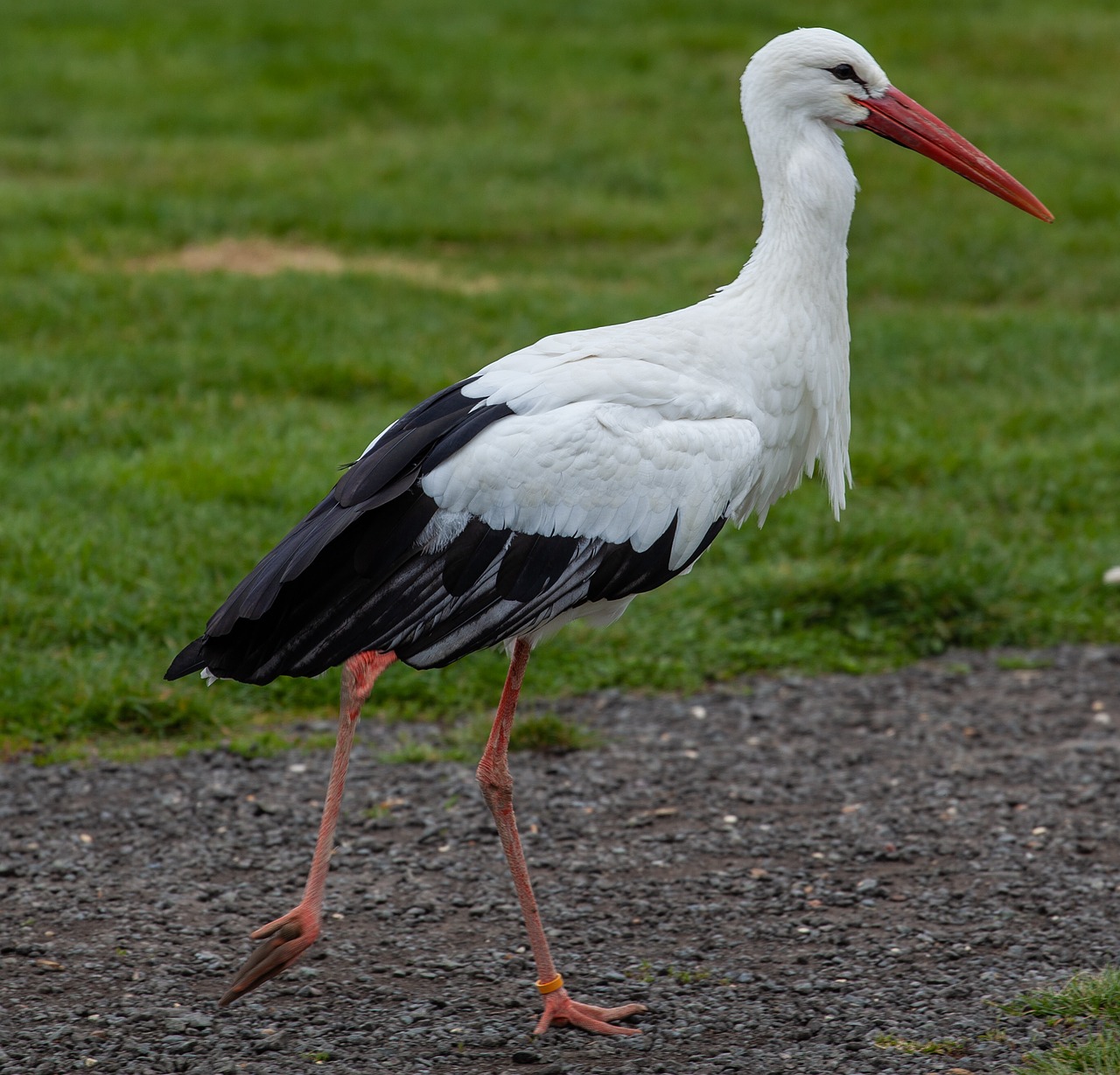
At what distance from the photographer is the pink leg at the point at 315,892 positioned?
12.2 feet

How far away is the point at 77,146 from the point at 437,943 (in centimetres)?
992

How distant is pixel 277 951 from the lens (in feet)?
12.2

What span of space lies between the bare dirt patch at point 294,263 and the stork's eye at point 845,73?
578 centimetres

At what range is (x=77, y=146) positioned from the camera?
1261cm

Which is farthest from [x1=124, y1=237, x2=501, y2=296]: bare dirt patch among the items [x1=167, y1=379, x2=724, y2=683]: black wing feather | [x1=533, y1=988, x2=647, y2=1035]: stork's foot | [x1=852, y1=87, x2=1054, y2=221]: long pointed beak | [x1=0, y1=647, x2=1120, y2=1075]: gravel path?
[x1=533, y1=988, x2=647, y2=1035]: stork's foot

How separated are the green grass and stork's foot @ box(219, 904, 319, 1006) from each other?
164cm

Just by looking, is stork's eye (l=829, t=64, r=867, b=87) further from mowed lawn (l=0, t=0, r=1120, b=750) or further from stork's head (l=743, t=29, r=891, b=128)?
mowed lawn (l=0, t=0, r=1120, b=750)

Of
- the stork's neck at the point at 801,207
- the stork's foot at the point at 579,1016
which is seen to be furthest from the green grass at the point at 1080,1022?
the stork's neck at the point at 801,207

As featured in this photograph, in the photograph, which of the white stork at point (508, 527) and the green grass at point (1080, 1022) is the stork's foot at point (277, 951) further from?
the green grass at point (1080, 1022)

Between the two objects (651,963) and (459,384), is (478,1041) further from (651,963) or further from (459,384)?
(459,384)

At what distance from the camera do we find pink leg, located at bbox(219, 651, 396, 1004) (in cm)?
372

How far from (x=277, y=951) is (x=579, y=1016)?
0.75 metres

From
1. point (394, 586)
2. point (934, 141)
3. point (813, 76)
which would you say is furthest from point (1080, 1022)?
point (813, 76)

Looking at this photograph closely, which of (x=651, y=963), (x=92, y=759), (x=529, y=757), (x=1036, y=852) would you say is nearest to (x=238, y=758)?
(x=92, y=759)
